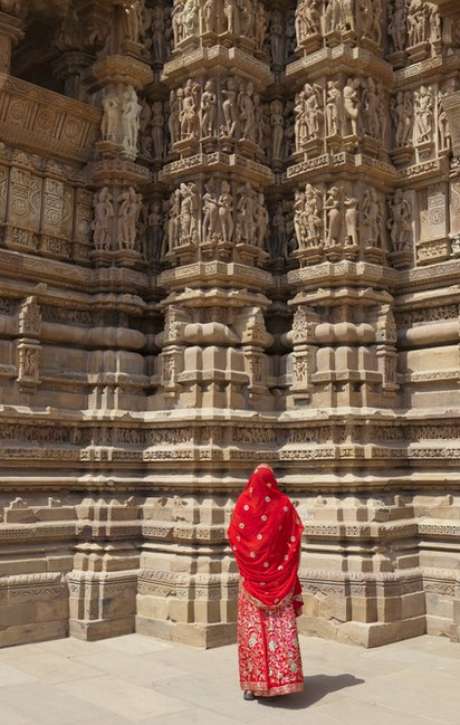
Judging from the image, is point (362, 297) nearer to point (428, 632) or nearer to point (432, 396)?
point (432, 396)

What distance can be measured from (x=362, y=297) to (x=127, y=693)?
676 centimetres

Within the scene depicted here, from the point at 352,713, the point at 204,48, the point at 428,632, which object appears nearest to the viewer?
the point at 352,713

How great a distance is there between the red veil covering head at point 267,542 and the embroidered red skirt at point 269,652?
0.49 feet

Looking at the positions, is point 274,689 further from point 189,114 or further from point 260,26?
point 260,26

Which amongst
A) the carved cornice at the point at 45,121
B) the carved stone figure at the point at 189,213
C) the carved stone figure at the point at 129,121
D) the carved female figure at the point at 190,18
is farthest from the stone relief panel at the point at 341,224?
the carved cornice at the point at 45,121

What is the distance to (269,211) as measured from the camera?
13.9 metres

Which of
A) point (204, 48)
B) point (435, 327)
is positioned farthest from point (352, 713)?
point (204, 48)

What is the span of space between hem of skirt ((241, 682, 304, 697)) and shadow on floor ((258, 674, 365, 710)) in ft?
0.32

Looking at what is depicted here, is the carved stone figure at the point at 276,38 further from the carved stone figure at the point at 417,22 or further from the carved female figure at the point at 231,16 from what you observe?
the carved stone figure at the point at 417,22

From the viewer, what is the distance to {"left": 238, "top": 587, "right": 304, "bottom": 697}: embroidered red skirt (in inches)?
324

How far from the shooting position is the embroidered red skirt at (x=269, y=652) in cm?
823

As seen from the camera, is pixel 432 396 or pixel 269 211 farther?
pixel 269 211

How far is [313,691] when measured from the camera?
862cm

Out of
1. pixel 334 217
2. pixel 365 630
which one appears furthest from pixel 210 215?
pixel 365 630
